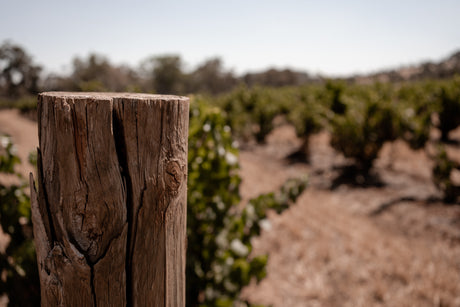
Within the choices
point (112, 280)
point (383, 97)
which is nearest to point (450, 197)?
point (383, 97)

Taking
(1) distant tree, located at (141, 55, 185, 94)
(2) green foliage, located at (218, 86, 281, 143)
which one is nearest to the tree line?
(1) distant tree, located at (141, 55, 185, 94)

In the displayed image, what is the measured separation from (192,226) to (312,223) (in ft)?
10.1

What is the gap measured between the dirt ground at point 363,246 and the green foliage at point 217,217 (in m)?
0.77

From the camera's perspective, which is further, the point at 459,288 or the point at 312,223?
the point at 312,223

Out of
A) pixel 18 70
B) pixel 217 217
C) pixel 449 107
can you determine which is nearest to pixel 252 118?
pixel 449 107

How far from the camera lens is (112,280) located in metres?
0.81

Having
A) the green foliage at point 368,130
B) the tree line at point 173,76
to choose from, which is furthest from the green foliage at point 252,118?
the tree line at point 173,76

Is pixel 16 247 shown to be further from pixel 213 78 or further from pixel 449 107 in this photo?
pixel 213 78

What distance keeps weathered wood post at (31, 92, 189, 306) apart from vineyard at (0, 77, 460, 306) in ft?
3.13

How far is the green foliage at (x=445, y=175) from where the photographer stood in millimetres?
5008

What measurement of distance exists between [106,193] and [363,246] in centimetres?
398

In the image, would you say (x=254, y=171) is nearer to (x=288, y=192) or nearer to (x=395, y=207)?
(x=395, y=207)

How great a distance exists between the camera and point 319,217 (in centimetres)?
477

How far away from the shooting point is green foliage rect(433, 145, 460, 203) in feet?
16.4
